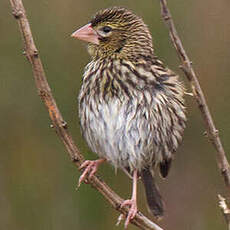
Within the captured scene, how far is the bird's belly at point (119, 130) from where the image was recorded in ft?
12.6

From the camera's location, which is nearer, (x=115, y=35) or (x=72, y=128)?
(x=115, y=35)

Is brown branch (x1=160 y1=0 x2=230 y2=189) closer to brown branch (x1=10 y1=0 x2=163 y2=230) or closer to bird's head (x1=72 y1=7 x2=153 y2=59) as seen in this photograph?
brown branch (x1=10 y1=0 x2=163 y2=230)

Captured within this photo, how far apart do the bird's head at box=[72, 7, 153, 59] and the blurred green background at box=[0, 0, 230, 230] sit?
4.00ft

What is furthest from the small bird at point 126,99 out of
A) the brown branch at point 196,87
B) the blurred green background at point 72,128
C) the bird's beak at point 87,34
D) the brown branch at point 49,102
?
the blurred green background at point 72,128

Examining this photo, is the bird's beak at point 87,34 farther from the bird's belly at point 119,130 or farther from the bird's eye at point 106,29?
the bird's belly at point 119,130

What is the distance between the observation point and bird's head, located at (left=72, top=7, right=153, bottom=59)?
394 centimetres

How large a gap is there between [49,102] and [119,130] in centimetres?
71

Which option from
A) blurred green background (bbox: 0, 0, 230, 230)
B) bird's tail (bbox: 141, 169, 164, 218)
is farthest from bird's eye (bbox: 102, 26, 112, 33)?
blurred green background (bbox: 0, 0, 230, 230)

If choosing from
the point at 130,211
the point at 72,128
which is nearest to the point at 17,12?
the point at 130,211

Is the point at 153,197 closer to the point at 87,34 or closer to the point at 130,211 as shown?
the point at 130,211

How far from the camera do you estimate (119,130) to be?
3.88 meters

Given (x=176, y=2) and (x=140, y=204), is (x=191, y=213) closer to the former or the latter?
(x=140, y=204)

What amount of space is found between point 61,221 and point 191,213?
3.28 ft

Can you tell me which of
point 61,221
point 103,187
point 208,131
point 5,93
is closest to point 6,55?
point 5,93
